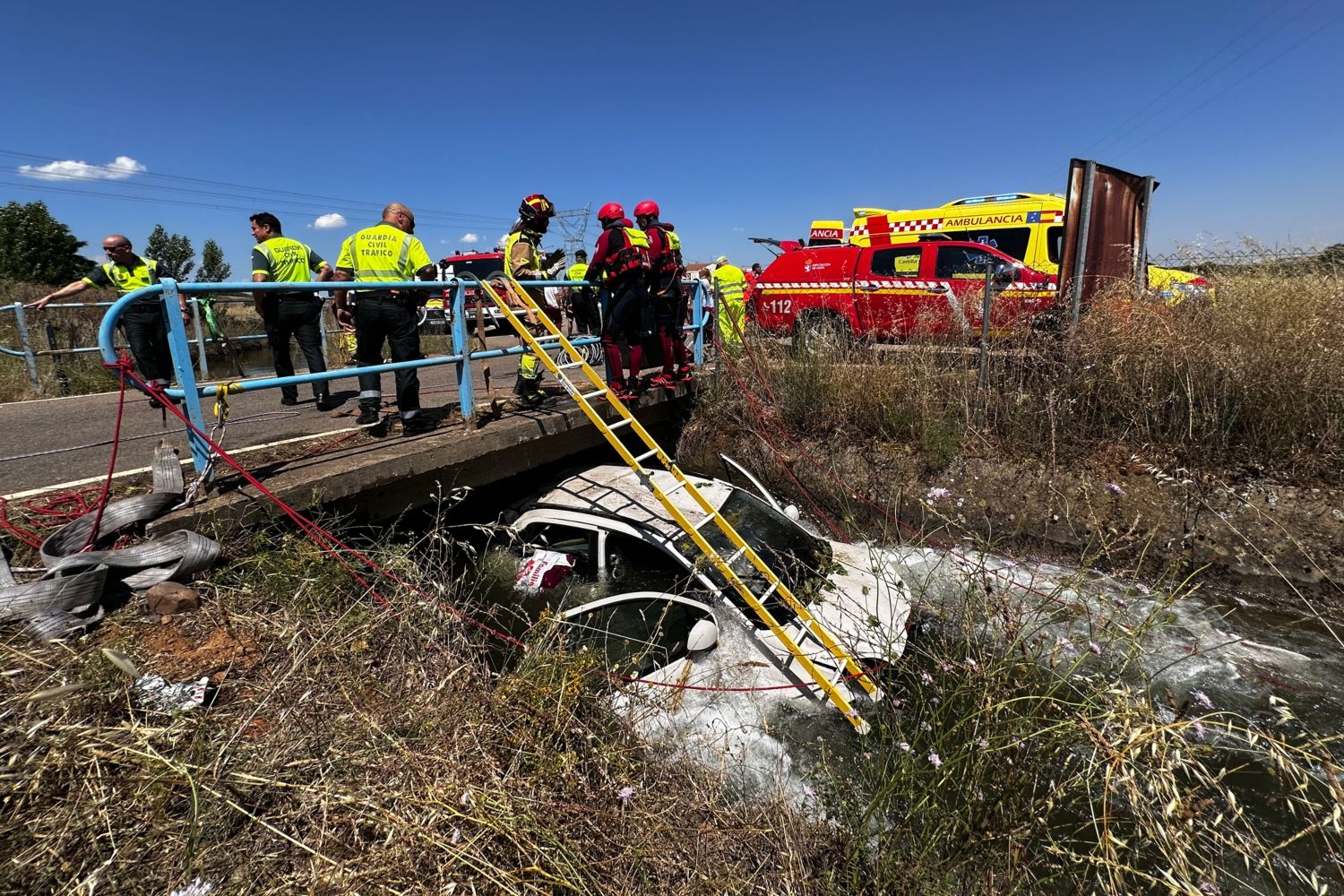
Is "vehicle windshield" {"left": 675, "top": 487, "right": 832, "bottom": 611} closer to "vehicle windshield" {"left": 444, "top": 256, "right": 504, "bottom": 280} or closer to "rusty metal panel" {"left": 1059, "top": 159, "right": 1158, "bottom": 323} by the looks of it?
"rusty metal panel" {"left": 1059, "top": 159, "right": 1158, "bottom": 323}

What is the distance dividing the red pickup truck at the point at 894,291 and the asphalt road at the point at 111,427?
4.44 meters

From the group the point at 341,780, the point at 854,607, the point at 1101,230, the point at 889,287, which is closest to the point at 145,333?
the point at 341,780

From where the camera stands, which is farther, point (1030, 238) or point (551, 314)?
point (1030, 238)

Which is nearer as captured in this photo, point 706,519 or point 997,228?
point 706,519

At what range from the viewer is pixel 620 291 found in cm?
552

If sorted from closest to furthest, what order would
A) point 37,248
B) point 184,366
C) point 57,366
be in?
point 184,366
point 57,366
point 37,248

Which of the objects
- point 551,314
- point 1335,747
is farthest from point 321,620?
point 1335,747

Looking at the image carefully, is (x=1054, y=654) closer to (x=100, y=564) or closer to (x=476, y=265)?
(x=100, y=564)

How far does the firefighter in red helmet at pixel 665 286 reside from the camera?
18.4ft

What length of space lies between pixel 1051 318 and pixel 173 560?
711 cm

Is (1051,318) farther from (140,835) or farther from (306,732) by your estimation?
(140,835)

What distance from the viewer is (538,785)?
2012 mm

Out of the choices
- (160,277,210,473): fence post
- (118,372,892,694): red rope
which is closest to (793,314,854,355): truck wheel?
(118,372,892,694): red rope

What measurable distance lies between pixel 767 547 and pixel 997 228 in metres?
8.01
